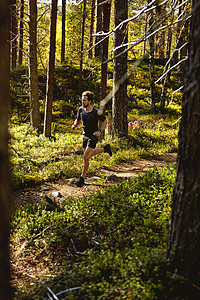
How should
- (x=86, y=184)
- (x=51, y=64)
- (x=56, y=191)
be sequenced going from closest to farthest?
(x=56, y=191) → (x=86, y=184) → (x=51, y=64)

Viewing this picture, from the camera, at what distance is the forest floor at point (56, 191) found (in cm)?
449

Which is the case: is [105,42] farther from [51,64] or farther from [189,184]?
[189,184]

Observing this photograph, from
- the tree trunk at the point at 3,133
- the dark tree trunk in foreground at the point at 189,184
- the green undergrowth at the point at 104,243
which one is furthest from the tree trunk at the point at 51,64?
the tree trunk at the point at 3,133

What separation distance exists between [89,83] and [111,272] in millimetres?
18787

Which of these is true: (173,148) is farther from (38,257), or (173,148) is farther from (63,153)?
(38,257)

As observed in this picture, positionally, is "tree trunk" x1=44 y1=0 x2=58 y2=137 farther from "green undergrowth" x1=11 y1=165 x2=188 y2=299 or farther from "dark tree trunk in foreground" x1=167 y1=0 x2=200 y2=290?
"dark tree trunk in foreground" x1=167 y1=0 x2=200 y2=290

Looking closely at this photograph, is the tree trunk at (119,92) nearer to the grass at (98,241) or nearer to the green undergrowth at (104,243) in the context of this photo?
the grass at (98,241)

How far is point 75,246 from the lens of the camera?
15.9 ft

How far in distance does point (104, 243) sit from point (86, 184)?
147 inches

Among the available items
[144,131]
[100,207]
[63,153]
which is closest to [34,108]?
[63,153]

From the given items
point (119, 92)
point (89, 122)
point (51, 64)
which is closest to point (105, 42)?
point (119, 92)

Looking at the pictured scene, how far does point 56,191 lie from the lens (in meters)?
7.76

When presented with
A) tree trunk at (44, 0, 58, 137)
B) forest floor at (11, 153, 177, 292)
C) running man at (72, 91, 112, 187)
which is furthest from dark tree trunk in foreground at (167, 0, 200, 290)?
tree trunk at (44, 0, 58, 137)

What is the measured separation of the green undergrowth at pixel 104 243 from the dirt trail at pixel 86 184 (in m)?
0.78
